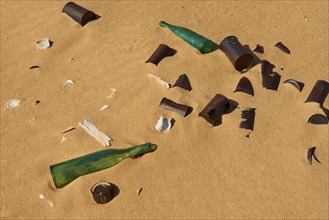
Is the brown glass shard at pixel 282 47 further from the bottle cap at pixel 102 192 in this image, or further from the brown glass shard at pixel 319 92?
the bottle cap at pixel 102 192

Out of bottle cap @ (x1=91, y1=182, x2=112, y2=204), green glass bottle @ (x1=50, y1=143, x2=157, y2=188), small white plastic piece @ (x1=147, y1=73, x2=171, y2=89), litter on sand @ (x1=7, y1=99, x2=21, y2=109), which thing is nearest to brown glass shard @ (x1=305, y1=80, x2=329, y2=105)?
small white plastic piece @ (x1=147, y1=73, x2=171, y2=89)

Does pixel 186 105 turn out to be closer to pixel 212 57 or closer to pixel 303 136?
pixel 212 57

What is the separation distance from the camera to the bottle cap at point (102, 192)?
8.55 feet

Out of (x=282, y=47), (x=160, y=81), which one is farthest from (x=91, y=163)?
(x=282, y=47)

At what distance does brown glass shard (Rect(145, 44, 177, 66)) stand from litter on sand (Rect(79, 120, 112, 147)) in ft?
2.73

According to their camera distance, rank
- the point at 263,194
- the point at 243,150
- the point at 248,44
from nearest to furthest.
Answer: the point at 263,194 < the point at 243,150 < the point at 248,44

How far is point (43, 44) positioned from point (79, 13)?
469 mm

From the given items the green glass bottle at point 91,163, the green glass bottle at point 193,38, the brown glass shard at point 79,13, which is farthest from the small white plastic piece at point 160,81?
the brown glass shard at point 79,13

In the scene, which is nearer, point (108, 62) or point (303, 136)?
point (303, 136)

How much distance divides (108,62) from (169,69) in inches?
22.9

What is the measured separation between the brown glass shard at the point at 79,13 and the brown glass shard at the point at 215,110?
5.45 feet

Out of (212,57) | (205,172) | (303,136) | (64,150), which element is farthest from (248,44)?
(64,150)

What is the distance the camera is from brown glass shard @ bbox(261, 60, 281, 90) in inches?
132

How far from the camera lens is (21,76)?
3633 mm
